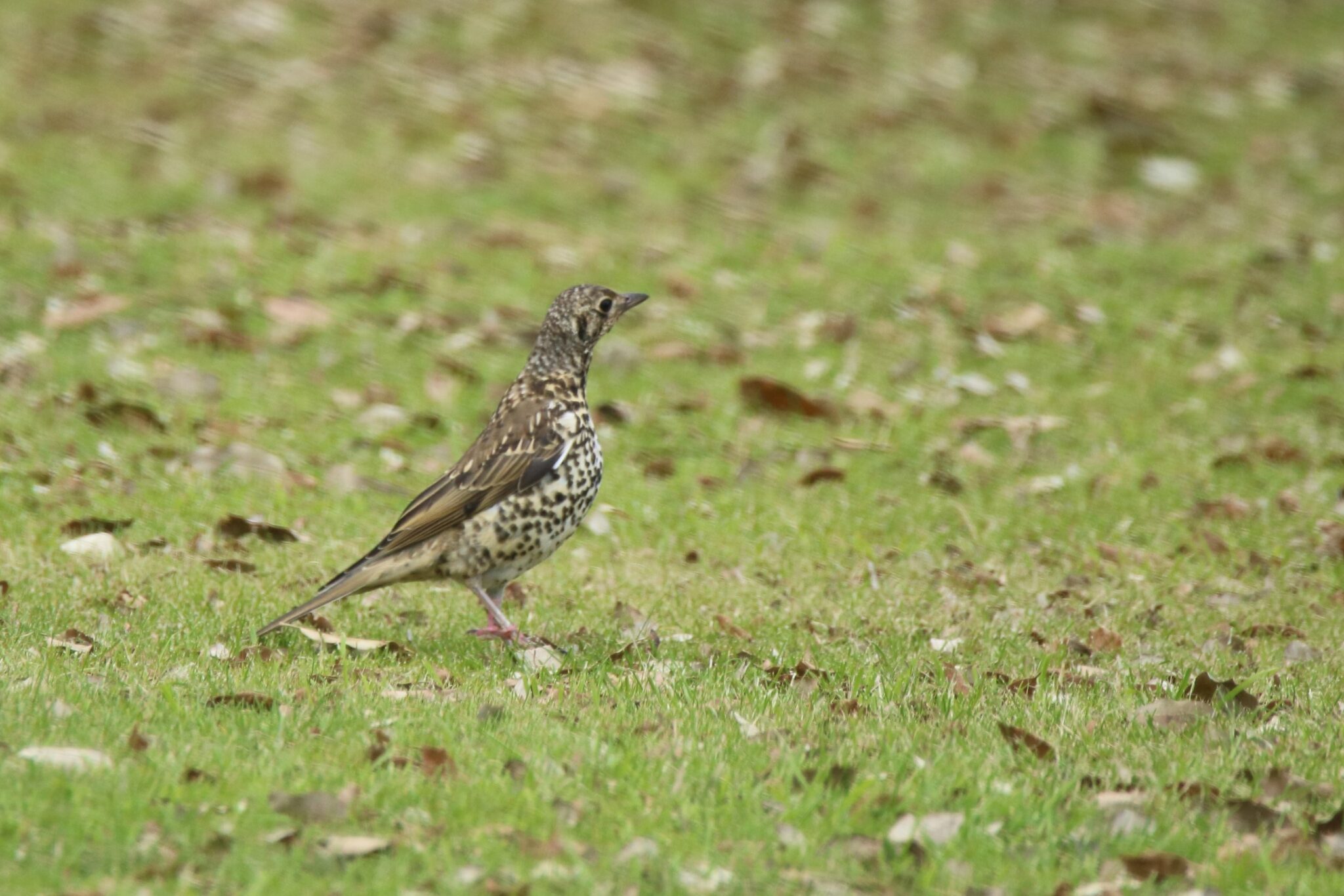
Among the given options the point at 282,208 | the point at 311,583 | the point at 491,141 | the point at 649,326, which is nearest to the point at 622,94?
the point at 491,141

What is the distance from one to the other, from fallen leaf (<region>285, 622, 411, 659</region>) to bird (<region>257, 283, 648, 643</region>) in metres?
0.16

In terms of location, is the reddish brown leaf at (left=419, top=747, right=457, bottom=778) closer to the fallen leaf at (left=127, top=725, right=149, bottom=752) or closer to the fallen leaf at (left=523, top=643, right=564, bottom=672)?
the fallen leaf at (left=127, top=725, right=149, bottom=752)

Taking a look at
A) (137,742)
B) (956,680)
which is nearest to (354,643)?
(137,742)

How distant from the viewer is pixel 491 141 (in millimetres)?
17312

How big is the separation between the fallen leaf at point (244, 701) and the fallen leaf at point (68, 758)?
0.69 m

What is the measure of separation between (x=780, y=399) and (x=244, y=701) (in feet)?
20.0

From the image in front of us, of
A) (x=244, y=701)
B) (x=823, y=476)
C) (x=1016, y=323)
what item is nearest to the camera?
(x=244, y=701)

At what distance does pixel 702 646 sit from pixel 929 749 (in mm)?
1738

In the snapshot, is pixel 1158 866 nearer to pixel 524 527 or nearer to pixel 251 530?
pixel 524 527

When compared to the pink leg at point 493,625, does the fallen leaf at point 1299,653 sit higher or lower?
higher

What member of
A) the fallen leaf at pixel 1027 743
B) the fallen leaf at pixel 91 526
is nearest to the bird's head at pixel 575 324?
the fallen leaf at pixel 91 526

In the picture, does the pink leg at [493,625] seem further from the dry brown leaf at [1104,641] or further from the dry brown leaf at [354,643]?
the dry brown leaf at [1104,641]

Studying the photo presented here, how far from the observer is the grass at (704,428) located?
5152 millimetres

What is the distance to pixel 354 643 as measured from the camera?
23.2 feet
